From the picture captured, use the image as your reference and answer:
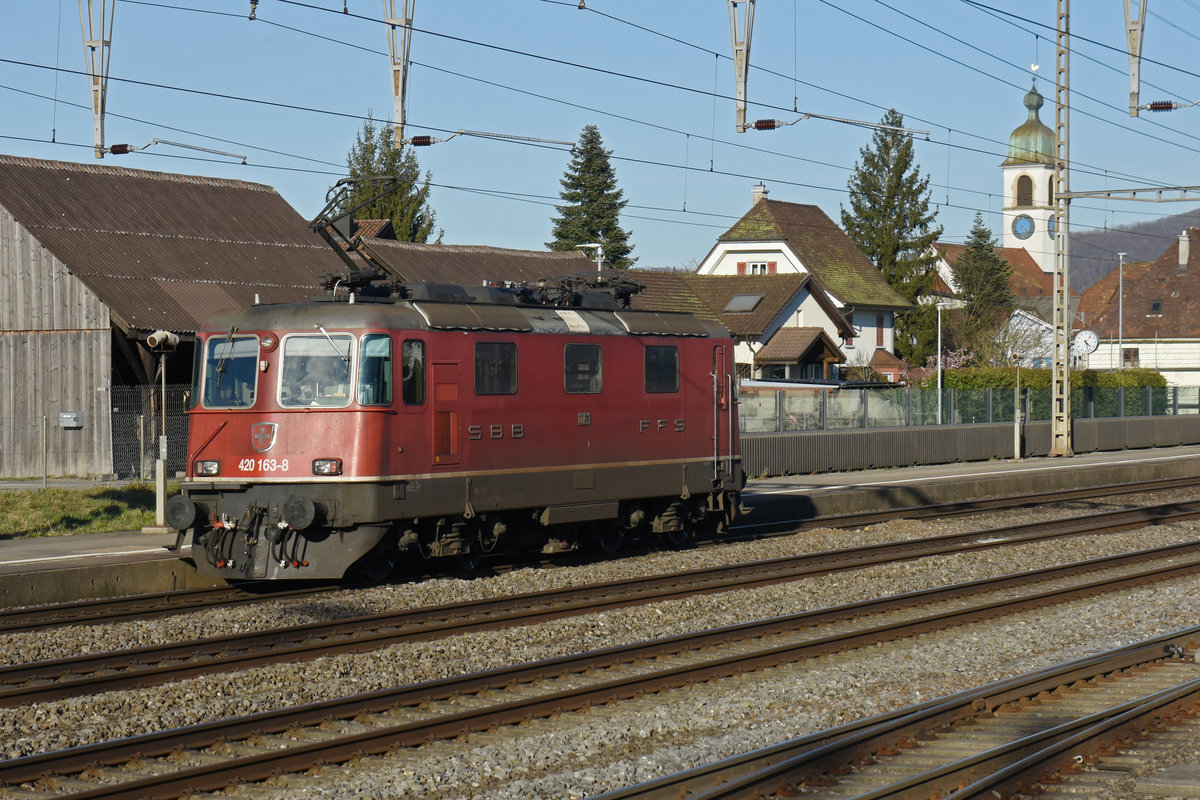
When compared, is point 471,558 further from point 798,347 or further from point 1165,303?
point 1165,303

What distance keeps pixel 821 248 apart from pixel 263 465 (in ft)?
208

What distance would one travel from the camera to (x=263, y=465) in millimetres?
15398

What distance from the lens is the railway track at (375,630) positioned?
1118 centimetres

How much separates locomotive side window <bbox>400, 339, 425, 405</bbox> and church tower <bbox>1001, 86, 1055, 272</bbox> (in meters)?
122

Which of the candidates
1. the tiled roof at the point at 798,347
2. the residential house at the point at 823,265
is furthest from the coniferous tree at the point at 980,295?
the tiled roof at the point at 798,347

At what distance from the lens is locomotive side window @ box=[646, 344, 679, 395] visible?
19.0m

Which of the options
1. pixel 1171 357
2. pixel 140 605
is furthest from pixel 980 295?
pixel 140 605

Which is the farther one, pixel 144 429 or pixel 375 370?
pixel 144 429

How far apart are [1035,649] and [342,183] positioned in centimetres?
1056

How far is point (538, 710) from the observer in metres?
10.0

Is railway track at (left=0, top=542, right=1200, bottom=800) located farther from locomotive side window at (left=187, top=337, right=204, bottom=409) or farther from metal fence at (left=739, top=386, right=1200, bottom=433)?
metal fence at (left=739, top=386, right=1200, bottom=433)

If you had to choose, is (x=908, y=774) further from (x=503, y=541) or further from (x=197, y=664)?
(x=503, y=541)

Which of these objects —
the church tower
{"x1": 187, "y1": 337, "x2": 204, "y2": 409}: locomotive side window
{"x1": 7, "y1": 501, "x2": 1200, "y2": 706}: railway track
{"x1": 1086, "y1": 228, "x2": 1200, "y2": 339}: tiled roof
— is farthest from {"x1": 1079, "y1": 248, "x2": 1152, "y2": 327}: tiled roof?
{"x1": 187, "y1": 337, "x2": 204, "y2": 409}: locomotive side window

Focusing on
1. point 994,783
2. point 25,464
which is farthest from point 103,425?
point 994,783
